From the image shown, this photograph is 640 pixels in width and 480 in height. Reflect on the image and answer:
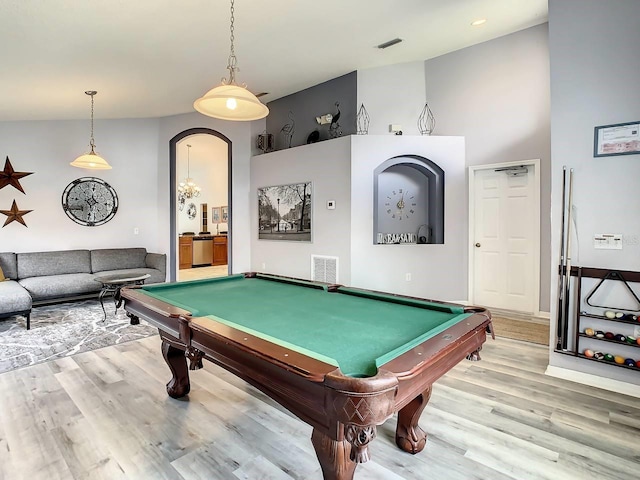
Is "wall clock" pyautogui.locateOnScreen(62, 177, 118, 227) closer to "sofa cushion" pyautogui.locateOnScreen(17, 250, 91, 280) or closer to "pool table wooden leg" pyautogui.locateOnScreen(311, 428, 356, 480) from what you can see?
"sofa cushion" pyautogui.locateOnScreen(17, 250, 91, 280)

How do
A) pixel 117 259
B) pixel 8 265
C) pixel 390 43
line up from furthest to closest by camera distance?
pixel 117 259, pixel 8 265, pixel 390 43

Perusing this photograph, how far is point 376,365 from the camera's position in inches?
44.8

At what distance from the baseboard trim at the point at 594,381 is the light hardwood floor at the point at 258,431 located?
0.09 metres

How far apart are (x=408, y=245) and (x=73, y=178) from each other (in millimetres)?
5526

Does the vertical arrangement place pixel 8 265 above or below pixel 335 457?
above

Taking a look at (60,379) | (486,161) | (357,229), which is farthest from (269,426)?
(486,161)

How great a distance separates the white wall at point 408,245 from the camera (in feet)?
15.7

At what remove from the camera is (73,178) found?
223 inches

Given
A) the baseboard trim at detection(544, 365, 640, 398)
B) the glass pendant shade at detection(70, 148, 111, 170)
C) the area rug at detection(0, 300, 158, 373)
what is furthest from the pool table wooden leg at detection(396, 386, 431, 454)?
the glass pendant shade at detection(70, 148, 111, 170)

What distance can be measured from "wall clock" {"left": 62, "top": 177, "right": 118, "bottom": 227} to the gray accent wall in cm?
305

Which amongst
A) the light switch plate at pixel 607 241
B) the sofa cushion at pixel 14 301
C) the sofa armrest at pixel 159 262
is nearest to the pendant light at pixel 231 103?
the light switch plate at pixel 607 241

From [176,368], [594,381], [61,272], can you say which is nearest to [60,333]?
[61,272]

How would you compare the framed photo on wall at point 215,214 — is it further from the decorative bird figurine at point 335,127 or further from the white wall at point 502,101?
the white wall at point 502,101

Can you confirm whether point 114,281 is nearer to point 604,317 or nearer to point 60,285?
point 60,285
